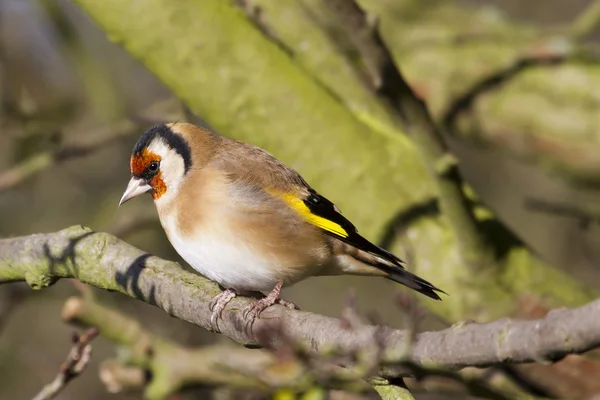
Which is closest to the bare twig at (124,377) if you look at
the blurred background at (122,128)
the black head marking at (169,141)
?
the blurred background at (122,128)

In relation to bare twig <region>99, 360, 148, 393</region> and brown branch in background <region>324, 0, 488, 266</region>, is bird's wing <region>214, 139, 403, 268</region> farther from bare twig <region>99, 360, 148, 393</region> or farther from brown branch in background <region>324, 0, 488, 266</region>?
bare twig <region>99, 360, 148, 393</region>

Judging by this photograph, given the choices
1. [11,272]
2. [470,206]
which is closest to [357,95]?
[470,206]

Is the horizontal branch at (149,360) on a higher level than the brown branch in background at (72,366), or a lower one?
higher

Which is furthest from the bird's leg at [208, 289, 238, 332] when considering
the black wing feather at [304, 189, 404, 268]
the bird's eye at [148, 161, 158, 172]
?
the bird's eye at [148, 161, 158, 172]

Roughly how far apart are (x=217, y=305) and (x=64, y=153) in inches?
101

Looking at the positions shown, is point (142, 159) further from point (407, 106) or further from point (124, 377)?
point (407, 106)

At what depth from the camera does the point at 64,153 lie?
222 inches

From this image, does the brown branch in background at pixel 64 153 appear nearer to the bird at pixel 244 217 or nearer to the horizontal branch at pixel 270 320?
the bird at pixel 244 217

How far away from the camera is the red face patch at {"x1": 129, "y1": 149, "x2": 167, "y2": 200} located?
14.4 ft

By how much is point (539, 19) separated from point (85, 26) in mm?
6140

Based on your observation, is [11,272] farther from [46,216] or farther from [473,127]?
[46,216]

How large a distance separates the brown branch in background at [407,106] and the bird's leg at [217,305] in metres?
1.18

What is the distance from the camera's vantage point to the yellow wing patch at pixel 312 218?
4.22 m

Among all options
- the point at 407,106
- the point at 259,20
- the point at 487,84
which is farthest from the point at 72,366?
the point at 487,84
